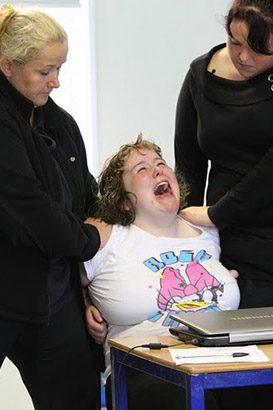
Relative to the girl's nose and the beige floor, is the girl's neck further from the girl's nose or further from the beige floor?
the beige floor

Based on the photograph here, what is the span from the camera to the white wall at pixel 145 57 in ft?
12.4

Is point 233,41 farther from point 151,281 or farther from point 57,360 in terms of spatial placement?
point 57,360

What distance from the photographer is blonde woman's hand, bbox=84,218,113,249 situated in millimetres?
2252

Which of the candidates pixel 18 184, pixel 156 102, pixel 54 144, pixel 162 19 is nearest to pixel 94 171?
pixel 156 102

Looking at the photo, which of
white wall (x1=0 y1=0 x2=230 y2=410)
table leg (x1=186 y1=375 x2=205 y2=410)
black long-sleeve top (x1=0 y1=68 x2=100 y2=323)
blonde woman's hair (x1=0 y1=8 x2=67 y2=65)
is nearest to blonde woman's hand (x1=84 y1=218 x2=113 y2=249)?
black long-sleeve top (x1=0 y1=68 x2=100 y2=323)

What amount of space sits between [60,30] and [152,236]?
0.63 m

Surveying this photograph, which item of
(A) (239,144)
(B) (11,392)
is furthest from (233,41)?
(B) (11,392)

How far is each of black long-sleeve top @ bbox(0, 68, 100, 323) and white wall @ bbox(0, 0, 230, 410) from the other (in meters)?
1.76

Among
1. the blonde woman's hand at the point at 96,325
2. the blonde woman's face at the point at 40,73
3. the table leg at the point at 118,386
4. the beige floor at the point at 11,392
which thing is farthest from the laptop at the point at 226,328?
the beige floor at the point at 11,392

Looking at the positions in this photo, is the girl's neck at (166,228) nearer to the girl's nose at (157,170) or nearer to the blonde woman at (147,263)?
the blonde woman at (147,263)

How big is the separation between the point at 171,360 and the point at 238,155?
808 millimetres

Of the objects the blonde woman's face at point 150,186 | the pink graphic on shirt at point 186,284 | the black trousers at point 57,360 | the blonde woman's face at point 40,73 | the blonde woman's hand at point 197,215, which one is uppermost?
the blonde woman's face at point 40,73

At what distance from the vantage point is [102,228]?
2.28 meters

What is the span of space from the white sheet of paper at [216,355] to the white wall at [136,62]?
87.9 inches
